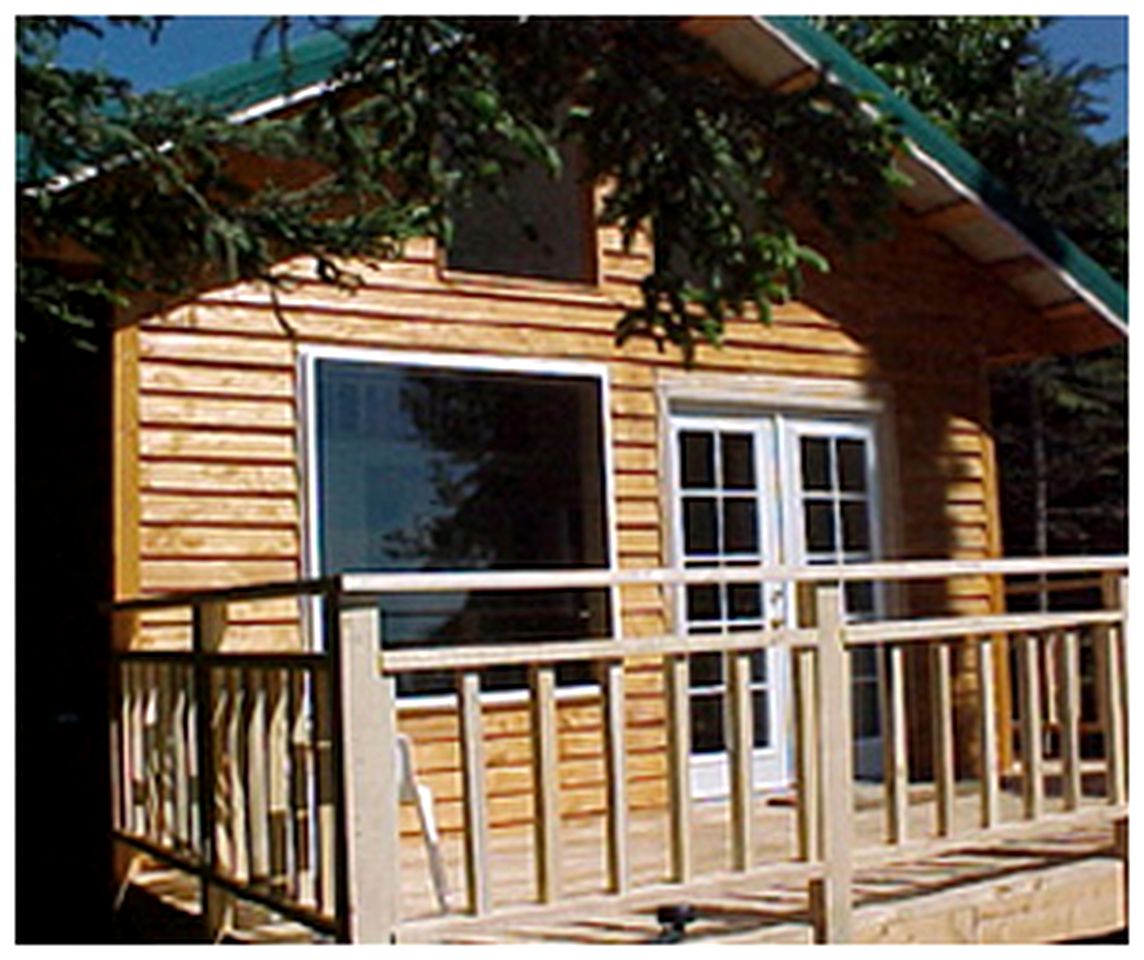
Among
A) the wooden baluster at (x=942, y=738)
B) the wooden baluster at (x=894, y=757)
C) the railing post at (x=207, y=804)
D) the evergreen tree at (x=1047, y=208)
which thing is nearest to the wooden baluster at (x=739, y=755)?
the wooden baluster at (x=894, y=757)

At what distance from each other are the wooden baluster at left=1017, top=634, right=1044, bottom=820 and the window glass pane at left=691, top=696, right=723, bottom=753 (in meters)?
2.20

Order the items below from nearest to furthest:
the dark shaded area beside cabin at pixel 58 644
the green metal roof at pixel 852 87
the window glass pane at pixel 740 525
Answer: the green metal roof at pixel 852 87
the dark shaded area beside cabin at pixel 58 644
the window glass pane at pixel 740 525

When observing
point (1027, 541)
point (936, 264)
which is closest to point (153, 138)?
point (936, 264)

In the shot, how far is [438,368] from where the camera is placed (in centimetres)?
638

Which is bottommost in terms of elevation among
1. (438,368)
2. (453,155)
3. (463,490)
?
(463,490)

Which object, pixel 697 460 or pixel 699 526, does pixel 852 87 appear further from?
pixel 699 526

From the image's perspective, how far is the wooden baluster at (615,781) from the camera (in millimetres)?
3998

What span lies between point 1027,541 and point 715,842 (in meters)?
7.78

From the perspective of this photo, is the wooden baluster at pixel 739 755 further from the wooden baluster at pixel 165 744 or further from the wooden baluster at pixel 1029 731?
the wooden baluster at pixel 165 744

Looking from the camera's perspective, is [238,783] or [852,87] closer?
[238,783]

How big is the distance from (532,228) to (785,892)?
292 centimetres

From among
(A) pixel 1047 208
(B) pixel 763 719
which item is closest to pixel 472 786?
(B) pixel 763 719

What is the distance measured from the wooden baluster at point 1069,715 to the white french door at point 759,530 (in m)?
2.02

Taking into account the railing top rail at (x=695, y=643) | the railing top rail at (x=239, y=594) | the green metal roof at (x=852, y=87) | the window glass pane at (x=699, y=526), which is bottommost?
the railing top rail at (x=695, y=643)
